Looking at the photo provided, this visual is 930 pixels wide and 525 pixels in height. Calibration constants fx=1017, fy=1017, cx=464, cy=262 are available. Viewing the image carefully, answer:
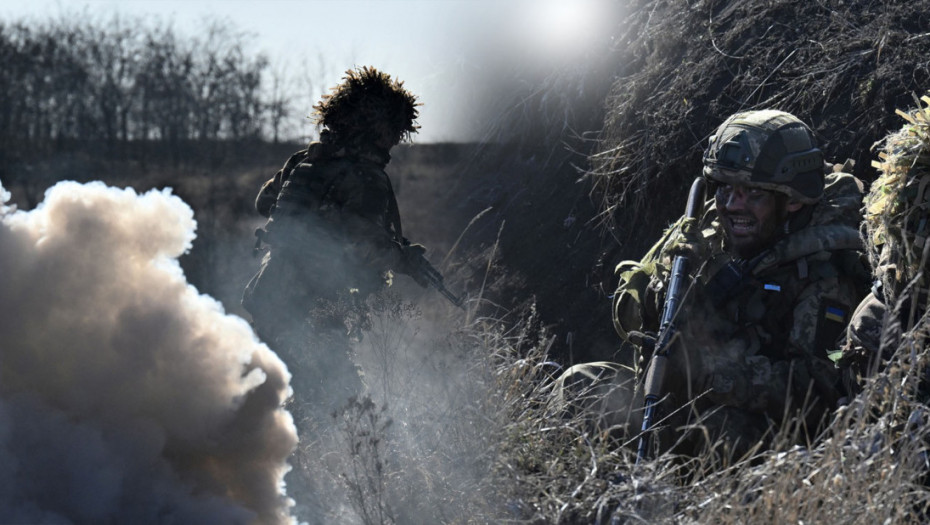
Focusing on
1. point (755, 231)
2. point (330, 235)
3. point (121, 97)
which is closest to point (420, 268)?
point (330, 235)

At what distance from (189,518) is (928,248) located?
3070 millimetres

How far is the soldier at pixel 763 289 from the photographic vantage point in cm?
476

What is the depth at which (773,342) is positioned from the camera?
5.00m

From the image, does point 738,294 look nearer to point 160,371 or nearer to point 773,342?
point 773,342

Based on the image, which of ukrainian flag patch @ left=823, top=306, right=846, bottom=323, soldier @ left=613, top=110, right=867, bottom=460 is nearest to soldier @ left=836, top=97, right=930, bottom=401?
ukrainian flag patch @ left=823, top=306, right=846, bottom=323

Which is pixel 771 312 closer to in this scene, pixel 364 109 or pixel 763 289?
pixel 763 289

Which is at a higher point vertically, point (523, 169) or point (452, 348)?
point (523, 169)

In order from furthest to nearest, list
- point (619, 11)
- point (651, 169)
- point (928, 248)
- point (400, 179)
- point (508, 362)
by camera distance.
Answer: point (400, 179) < point (619, 11) < point (651, 169) < point (508, 362) < point (928, 248)

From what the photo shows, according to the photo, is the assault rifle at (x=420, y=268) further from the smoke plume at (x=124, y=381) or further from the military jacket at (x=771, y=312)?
the smoke plume at (x=124, y=381)

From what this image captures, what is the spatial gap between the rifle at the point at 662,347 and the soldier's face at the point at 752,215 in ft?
0.96

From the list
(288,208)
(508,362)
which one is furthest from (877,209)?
(288,208)

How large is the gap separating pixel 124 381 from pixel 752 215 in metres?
3.03

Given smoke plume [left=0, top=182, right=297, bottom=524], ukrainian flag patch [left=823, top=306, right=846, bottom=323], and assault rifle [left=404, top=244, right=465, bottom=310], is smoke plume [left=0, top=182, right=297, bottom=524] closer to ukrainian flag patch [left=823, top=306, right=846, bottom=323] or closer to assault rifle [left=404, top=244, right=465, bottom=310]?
assault rifle [left=404, top=244, right=465, bottom=310]

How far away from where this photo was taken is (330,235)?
6.69 meters
